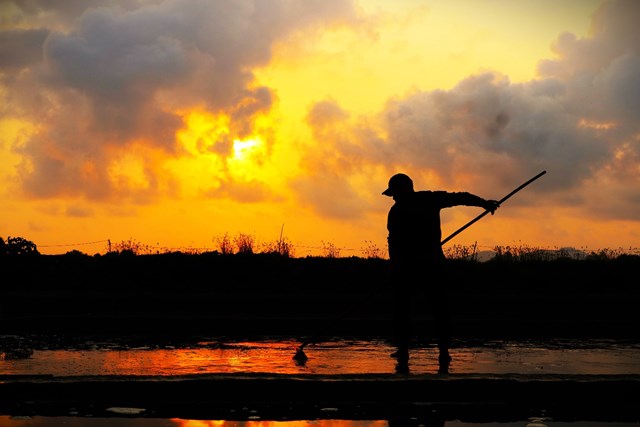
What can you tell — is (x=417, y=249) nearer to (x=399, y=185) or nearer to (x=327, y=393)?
(x=399, y=185)

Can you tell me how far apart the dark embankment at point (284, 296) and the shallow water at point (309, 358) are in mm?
1100

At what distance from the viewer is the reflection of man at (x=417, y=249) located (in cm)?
981

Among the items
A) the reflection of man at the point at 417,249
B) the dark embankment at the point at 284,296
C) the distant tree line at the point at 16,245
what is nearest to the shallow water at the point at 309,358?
the reflection of man at the point at 417,249

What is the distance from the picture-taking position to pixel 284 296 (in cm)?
2164

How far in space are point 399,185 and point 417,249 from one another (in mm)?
706

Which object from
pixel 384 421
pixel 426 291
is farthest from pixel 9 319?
pixel 384 421

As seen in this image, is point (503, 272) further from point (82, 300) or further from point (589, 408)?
point (589, 408)

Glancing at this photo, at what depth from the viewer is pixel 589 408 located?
6.90 metres

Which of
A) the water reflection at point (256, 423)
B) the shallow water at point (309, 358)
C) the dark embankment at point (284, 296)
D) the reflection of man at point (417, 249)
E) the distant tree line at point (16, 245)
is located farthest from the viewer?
the distant tree line at point (16, 245)

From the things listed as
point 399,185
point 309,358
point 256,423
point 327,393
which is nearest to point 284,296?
point 309,358

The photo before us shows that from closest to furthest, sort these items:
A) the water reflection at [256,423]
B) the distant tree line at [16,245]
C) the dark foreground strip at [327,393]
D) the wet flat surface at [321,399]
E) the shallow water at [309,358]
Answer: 1. the water reflection at [256,423]
2. the wet flat surface at [321,399]
3. the dark foreground strip at [327,393]
4. the shallow water at [309,358]
5. the distant tree line at [16,245]

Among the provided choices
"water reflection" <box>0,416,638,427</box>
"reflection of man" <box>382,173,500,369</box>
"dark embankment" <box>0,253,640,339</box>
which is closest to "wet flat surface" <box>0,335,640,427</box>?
"water reflection" <box>0,416,638,427</box>

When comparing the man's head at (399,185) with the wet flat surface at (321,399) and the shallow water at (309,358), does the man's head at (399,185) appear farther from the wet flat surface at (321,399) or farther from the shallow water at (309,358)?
the wet flat surface at (321,399)

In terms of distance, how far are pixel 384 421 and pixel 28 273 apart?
22.0 m
